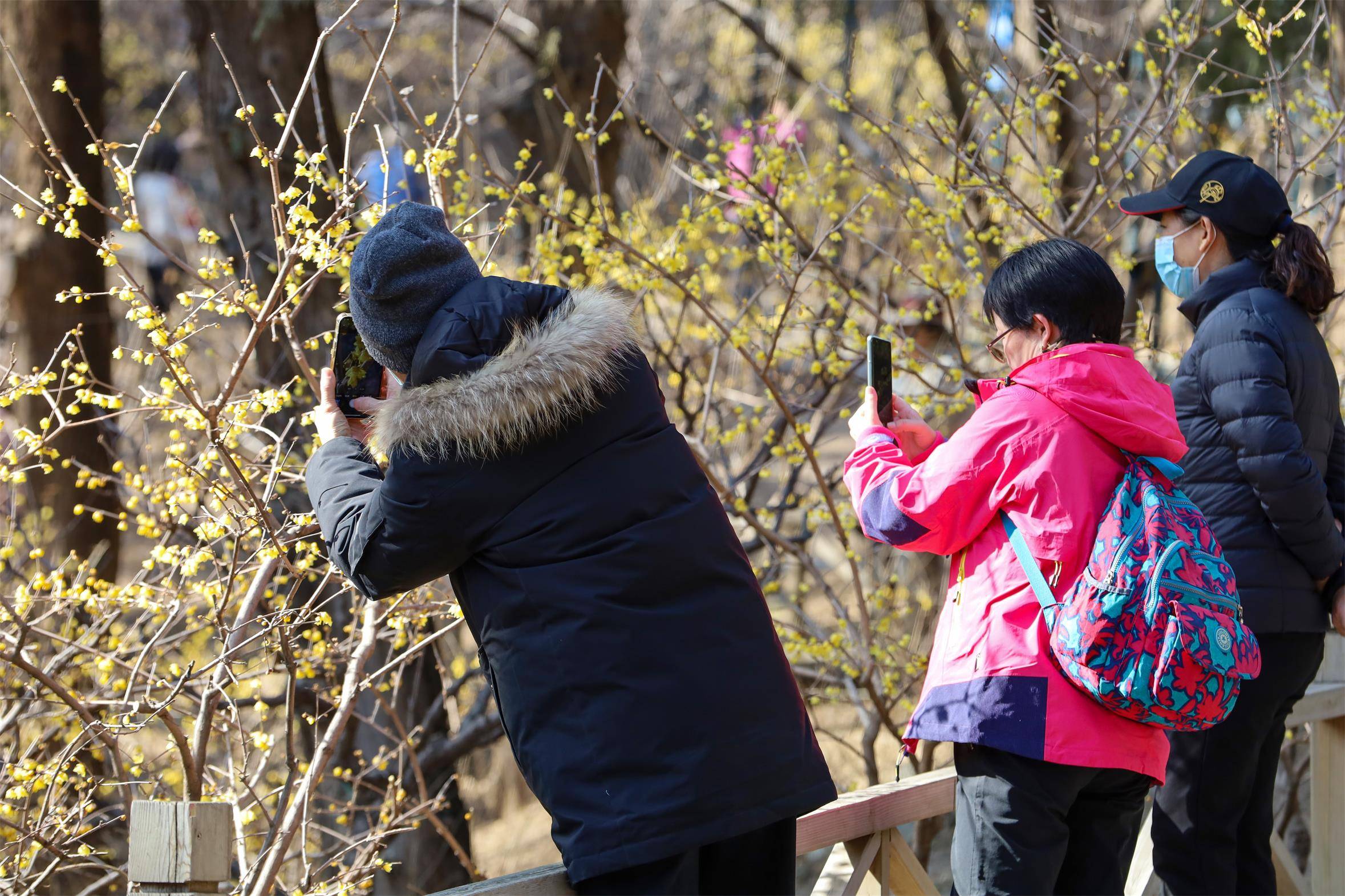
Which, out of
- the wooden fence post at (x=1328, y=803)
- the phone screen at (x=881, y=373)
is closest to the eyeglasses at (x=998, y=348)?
the phone screen at (x=881, y=373)

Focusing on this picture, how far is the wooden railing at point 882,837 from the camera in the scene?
165cm

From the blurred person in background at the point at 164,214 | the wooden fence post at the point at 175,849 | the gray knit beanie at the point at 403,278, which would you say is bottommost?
the wooden fence post at the point at 175,849

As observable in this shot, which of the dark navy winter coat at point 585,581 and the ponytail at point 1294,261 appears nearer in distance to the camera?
the dark navy winter coat at point 585,581

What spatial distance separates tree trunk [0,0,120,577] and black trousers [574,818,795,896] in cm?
383

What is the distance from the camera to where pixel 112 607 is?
322 centimetres

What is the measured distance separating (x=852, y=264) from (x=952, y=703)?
4.56 metres

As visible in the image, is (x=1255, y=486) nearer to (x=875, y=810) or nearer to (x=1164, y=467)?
(x=1164, y=467)

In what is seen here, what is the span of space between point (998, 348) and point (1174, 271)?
0.86 m

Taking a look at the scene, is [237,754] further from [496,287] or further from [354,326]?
[496,287]

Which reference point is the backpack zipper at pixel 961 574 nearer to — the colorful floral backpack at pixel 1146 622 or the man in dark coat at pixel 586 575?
the colorful floral backpack at pixel 1146 622

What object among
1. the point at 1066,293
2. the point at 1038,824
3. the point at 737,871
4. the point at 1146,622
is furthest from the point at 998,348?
the point at 737,871

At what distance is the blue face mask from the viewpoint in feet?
→ 8.99

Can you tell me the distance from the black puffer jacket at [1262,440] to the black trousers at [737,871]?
50.6 inches

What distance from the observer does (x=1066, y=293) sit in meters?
2.07
